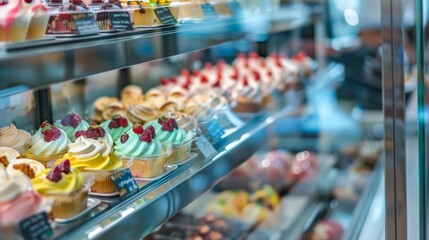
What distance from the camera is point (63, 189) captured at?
1.37 m

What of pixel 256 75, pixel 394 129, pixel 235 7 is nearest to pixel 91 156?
pixel 394 129

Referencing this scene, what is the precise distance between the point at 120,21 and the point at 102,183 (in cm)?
40

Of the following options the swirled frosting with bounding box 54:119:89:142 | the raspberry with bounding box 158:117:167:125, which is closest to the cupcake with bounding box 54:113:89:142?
the swirled frosting with bounding box 54:119:89:142

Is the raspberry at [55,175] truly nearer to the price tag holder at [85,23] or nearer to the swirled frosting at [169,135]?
the price tag holder at [85,23]

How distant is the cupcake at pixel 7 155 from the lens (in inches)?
60.2

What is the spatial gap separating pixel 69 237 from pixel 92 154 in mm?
314

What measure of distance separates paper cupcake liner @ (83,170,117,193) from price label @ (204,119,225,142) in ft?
1.98

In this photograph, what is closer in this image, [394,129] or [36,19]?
[36,19]

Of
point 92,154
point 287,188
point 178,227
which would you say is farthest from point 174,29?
point 287,188

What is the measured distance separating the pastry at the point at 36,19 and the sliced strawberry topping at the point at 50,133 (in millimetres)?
376

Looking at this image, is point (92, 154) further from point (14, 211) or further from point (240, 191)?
point (240, 191)

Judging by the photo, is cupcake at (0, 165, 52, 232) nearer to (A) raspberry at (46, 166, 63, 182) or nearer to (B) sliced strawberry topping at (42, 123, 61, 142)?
(A) raspberry at (46, 166, 63, 182)

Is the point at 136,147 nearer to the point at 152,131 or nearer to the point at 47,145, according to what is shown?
the point at 152,131

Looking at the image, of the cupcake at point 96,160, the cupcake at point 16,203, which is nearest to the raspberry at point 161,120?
the cupcake at point 96,160
